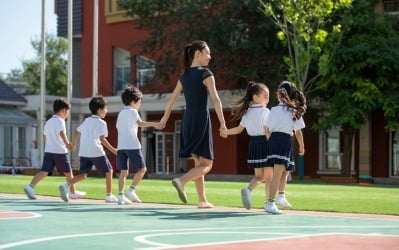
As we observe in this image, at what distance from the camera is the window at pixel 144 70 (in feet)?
123

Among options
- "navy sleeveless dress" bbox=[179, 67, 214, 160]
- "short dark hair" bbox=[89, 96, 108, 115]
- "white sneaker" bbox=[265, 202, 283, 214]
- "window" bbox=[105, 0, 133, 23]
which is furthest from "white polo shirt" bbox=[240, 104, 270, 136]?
"window" bbox=[105, 0, 133, 23]

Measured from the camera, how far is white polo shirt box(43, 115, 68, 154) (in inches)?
509

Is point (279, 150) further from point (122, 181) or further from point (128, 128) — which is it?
point (122, 181)

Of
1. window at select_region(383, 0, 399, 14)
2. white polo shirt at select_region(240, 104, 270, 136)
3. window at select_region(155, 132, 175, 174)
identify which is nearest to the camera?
white polo shirt at select_region(240, 104, 270, 136)

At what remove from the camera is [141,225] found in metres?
7.84

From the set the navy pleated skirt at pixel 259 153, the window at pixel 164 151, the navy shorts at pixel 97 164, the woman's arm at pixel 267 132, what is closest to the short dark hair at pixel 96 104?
the navy shorts at pixel 97 164

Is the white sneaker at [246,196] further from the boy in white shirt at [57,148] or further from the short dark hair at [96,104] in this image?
the boy in white shirt at [57,148]

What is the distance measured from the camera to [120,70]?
135 ft

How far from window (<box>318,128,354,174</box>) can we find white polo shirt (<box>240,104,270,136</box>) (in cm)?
2506

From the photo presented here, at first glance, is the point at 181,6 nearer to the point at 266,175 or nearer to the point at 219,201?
the point at 219,201

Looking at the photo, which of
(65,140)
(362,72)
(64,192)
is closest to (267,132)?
(64,192)

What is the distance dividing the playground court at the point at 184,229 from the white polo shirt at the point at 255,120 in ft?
3.66

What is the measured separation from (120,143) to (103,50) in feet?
97.6

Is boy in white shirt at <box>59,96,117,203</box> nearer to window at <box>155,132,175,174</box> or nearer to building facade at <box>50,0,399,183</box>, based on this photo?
building facade at <box>50,0,399,183</box>
